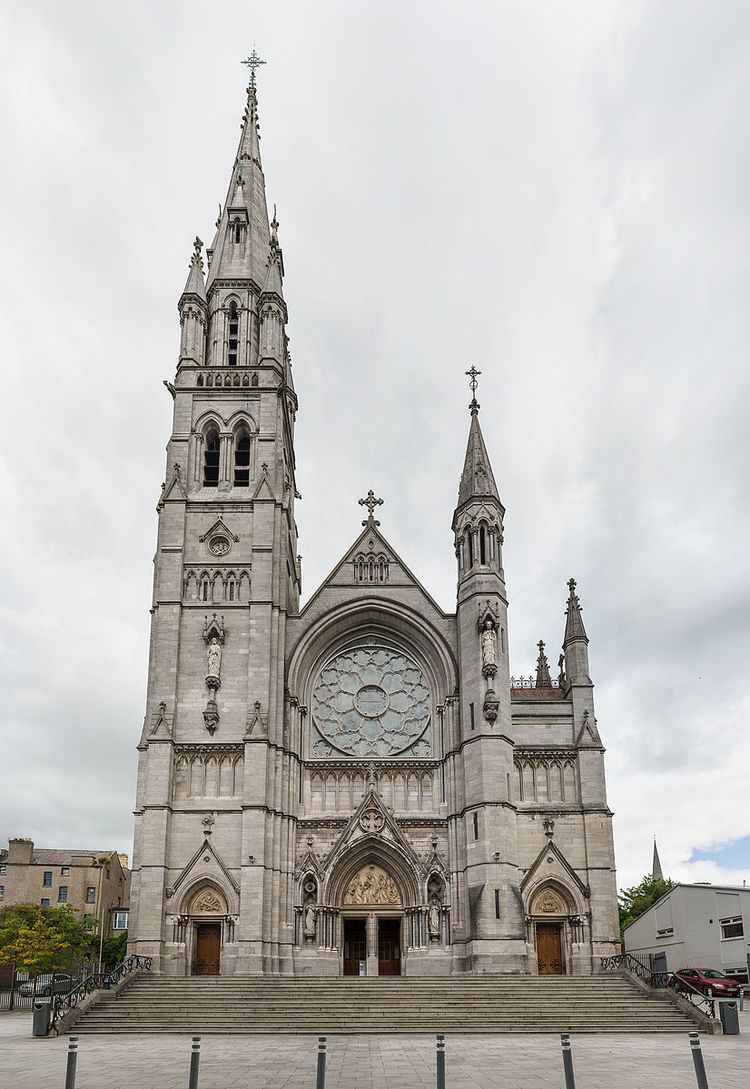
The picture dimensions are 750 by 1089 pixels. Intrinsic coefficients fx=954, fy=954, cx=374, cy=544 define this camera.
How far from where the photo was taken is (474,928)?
35.0 m

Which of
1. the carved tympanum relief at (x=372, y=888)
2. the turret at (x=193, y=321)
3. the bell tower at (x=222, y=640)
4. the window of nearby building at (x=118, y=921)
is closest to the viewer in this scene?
the bell tower at (x=222, y=640)

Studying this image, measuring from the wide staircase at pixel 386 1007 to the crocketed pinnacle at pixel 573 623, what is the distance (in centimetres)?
1445

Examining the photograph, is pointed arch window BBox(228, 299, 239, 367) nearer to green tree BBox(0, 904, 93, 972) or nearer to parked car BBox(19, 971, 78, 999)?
green tree BBox(0, 904, 93, 972)

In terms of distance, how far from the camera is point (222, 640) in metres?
39.6

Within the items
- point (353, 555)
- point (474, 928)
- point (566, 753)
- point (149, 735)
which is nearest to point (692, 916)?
point (566, 753)

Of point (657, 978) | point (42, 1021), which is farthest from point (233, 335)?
point (657, 978)

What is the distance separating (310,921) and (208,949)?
397 cm

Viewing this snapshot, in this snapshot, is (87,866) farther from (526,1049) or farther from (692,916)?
(526,1049)

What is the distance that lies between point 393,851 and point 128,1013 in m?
13.4

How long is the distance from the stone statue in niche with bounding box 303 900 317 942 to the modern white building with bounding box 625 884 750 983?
536 inches

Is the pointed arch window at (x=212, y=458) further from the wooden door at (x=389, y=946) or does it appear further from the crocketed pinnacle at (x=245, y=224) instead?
the wooden door at (x=389, y=946)

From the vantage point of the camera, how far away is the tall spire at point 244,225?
48.8 metres

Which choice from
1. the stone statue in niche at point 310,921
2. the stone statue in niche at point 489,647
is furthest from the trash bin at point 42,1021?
the stone statue in niche at point 489,647

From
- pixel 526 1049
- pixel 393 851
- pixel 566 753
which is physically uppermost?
pixel 566 753
